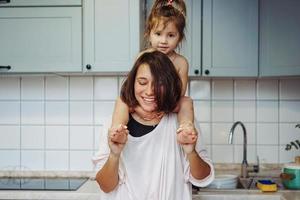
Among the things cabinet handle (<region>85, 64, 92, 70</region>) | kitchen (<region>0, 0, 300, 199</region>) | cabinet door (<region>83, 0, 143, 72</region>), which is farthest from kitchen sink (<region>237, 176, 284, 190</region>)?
cabinet handle (<region>85, 64, 92, 70</region>)

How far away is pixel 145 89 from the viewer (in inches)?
45.5

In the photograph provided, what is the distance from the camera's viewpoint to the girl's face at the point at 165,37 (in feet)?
4.41

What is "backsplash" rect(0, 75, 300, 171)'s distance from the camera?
242 centimetres

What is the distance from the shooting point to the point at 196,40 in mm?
2129

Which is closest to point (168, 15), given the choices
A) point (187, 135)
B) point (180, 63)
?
point (180, 63)

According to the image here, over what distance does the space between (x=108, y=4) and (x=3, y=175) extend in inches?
46.6

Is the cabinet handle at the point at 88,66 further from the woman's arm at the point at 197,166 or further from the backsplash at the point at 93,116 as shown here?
the woman's arm at the point at 197,166

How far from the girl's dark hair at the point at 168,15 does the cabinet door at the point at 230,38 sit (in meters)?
0.73

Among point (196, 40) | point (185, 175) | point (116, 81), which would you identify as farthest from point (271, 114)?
point (185, 175)

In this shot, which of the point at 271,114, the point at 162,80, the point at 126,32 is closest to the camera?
the point at 162,80

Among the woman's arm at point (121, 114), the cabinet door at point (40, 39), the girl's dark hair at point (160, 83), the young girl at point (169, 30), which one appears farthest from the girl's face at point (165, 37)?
the cabinet door at point (40, 39)

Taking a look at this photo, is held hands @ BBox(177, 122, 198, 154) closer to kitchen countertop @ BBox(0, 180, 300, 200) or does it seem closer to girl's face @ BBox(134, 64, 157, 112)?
girl's face @ BBox(134, 64, 157, 112)

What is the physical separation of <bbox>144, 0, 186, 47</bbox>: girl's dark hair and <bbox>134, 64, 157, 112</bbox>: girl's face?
0.79 feet

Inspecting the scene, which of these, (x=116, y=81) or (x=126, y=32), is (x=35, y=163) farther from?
(x=126, y=32)
